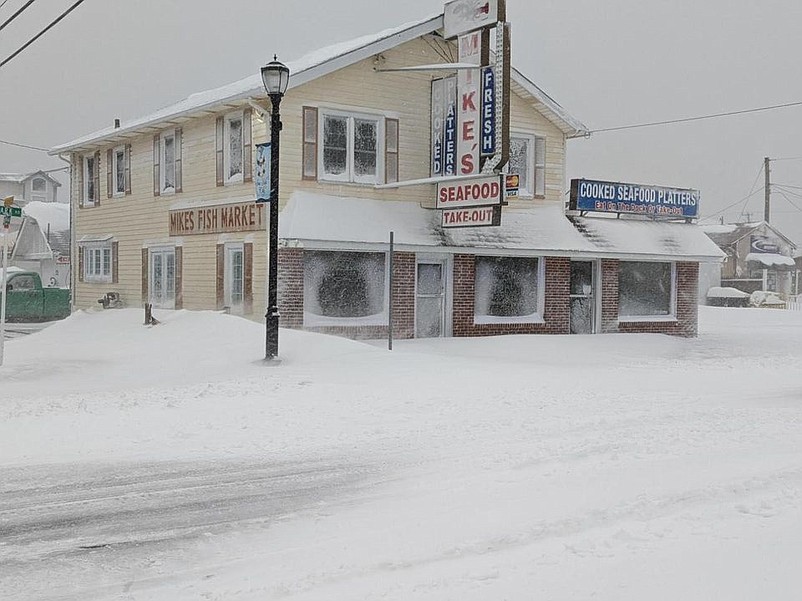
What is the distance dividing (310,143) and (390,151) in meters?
1.98

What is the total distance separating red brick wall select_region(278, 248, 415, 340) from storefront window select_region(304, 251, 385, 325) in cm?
28

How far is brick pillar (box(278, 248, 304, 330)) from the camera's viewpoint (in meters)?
18.8

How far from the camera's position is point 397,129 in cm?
2044

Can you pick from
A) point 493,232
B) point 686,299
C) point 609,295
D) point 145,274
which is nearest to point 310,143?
point 493,232

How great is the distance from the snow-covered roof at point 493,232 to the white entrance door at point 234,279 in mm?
2321

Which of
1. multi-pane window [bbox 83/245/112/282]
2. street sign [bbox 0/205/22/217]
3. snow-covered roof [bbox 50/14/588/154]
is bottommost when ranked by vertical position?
multi-pane window [bbox 83/245/112/282]

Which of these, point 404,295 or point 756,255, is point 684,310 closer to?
point 404,295

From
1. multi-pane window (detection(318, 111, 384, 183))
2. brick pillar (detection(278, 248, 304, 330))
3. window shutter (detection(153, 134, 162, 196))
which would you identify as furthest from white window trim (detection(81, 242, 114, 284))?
multi-pane window (detection(318, 111, 384, 183))

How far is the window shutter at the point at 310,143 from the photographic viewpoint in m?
19.3

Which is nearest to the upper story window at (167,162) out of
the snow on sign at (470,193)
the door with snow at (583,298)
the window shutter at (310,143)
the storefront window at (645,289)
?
A: the window shutter at (310,143)

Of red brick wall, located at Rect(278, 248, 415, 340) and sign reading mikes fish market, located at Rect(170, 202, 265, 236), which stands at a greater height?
sign reading mikes fish market, located at Rect(170, 202, 265, 236)

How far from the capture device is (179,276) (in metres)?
22.8

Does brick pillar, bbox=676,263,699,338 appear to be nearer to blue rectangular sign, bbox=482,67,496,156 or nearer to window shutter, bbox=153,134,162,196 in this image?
blue rectangular sign, bbox=482,67,496,156

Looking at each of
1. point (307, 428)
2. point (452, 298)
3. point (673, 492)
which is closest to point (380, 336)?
point (452, 298)
